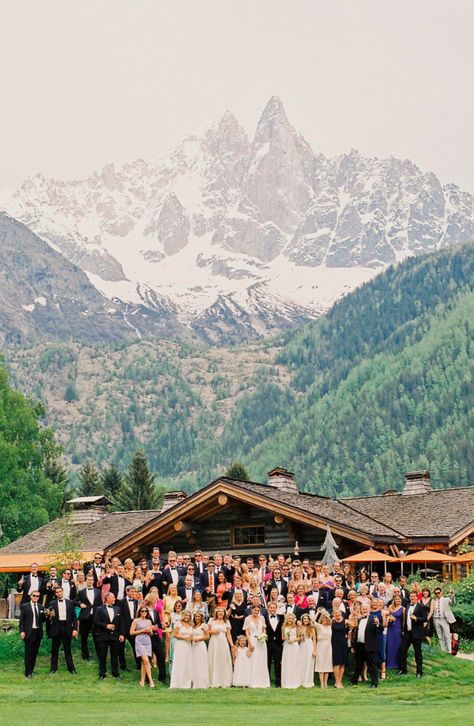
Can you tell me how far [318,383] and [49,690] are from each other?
593 ft

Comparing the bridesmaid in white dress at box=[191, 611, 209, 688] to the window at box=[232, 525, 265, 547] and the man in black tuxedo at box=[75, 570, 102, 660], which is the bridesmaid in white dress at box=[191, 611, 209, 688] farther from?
the window at box=[232, 525, 265, 547]

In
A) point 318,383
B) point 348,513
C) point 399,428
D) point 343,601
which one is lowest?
point 343,601

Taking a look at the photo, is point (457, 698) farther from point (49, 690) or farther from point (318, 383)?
point (318, 383)

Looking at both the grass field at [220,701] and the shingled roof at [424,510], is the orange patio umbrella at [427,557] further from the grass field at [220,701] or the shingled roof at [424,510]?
the grass field at [220,701]

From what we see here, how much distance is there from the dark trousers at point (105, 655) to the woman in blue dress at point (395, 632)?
5191 millimetres

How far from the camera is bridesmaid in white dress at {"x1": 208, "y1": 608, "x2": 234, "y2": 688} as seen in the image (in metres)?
20.1

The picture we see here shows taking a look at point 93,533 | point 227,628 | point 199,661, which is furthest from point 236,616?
point 93,533

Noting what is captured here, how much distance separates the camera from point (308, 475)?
146 m

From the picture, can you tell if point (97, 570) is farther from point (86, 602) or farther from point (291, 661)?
point (291, 661)

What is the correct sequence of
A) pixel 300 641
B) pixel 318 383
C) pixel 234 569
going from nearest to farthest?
pixel 300 641
pixel 234 569
pixel 318 383

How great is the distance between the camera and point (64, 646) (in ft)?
68.9

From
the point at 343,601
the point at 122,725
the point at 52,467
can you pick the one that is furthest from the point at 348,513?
the point at 52,467

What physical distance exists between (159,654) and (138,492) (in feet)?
176

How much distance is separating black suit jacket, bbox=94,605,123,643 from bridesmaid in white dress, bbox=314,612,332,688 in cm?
368
